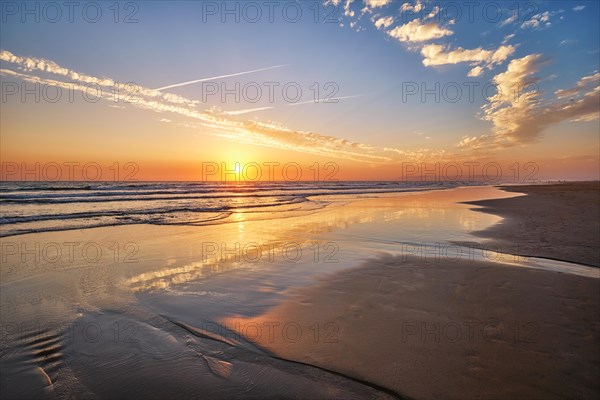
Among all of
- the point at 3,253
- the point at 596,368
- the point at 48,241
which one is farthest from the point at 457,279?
the point at 48,241

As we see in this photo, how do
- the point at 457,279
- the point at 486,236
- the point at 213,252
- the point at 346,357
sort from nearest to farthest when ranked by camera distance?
the point at 346,357, the point at 457,279, the point at 213,252, the point at 486,236

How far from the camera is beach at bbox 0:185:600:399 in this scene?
11.2 ft

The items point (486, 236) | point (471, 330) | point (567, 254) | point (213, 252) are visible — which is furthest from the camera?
point (486, 236)

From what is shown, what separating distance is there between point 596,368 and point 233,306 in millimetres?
5213

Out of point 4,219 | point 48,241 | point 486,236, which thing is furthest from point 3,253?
point 486,236

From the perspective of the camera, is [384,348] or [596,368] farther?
[384,348]

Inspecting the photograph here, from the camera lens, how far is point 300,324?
4.88 meters

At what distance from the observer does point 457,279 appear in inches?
270

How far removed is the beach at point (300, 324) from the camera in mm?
3414

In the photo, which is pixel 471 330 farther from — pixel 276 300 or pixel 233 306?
pixel 233 306

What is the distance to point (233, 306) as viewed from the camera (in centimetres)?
559

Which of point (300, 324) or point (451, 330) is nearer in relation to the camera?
point (451, 330)

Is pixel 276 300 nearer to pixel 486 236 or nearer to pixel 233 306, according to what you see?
pixel 233 306

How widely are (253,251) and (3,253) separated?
763 cm
